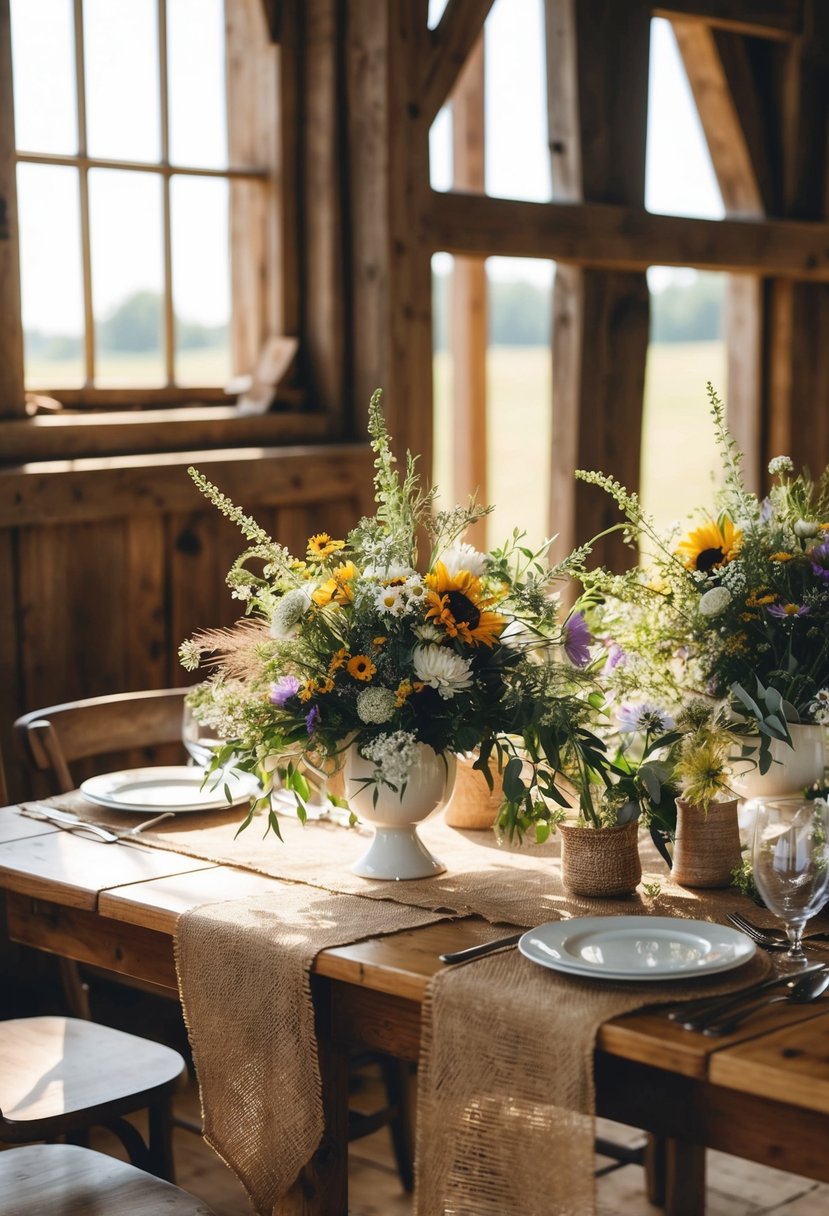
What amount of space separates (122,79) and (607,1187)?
2.39m

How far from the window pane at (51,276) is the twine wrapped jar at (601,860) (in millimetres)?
1855

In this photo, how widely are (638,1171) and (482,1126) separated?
1605mm

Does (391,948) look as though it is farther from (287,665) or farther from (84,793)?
(84,793)

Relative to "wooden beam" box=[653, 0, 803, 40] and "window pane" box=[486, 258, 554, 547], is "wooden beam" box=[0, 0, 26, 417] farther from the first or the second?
"wooden beam" box=[653, 0, 803, 40]

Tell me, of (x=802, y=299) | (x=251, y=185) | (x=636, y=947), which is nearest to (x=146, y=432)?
(x=251, y=185)

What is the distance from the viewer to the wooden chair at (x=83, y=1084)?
6.48 ft

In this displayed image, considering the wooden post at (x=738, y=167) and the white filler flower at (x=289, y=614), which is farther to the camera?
the wooden post at (x=738, y=167)

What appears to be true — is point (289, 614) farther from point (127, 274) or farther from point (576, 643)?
point (127, 274)

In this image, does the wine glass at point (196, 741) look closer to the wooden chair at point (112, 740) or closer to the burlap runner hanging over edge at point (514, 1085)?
the wooden chair at point (112, 740)

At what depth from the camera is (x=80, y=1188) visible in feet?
5.70

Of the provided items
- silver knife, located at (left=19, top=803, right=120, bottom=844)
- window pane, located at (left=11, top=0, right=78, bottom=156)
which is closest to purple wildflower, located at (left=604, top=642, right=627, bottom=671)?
silver knife, located at (left=19, top=803, right=120, bottom=844)

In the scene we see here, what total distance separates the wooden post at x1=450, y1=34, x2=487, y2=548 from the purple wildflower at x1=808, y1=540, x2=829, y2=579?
2056mm

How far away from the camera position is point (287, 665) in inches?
73.0

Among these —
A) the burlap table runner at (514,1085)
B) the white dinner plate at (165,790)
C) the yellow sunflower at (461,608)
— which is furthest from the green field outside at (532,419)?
the burlap table runner at (514,1085)
